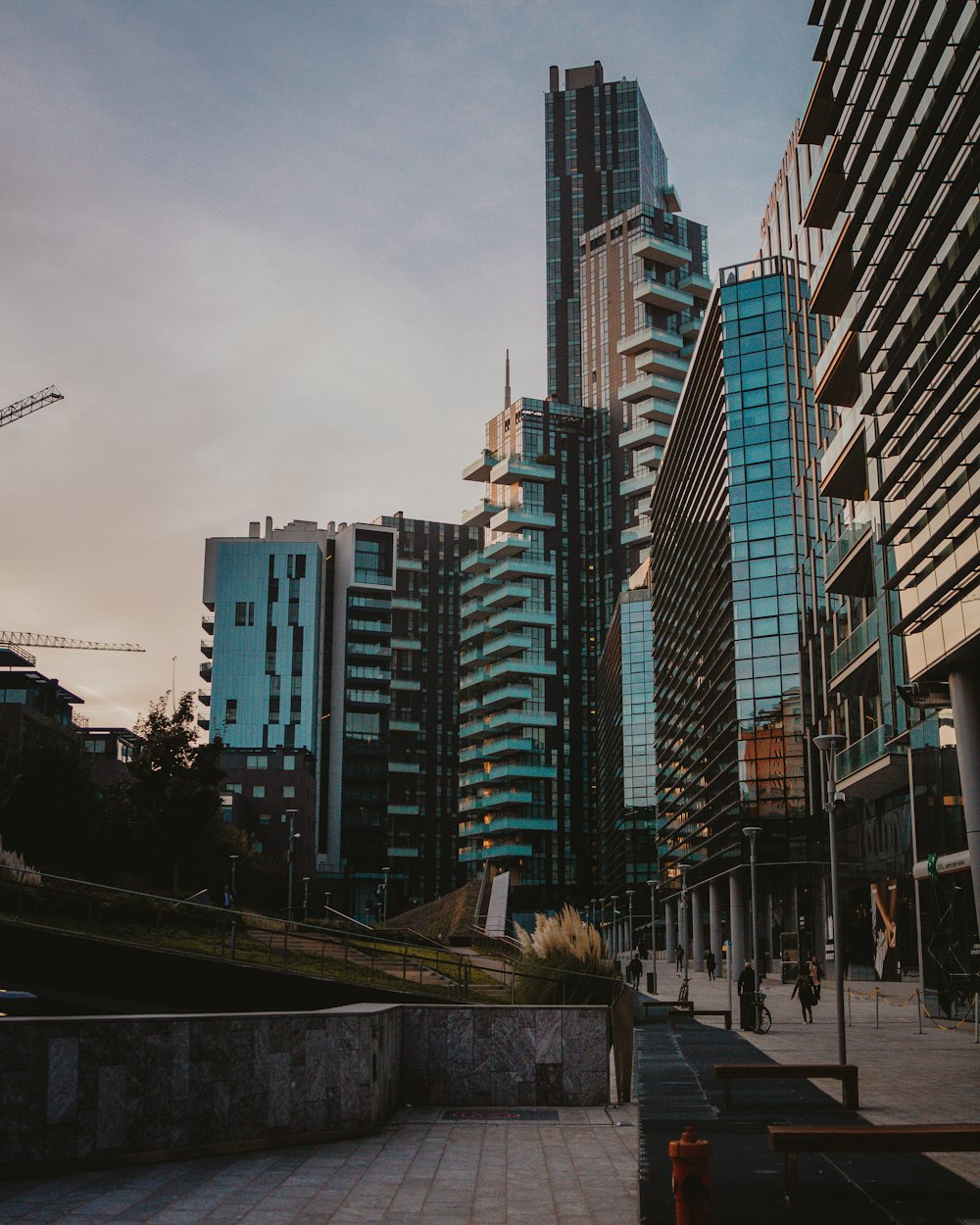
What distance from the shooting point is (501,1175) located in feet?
36.8

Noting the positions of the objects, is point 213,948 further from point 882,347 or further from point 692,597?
point 692,597

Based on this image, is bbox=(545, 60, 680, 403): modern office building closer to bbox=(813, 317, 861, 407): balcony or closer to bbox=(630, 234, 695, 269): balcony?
bbox=(630, 234, 695, 269): balcony

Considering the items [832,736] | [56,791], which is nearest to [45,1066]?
[832,736]

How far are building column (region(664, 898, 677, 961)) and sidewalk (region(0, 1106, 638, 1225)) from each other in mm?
83877

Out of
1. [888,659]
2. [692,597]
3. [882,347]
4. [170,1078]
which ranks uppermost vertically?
[692,597]

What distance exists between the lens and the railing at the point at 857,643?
128ft

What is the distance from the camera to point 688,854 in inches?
3073

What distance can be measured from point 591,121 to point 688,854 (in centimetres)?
13573

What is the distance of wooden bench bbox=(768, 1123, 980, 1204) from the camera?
8.88m

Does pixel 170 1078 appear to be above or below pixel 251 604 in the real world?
below

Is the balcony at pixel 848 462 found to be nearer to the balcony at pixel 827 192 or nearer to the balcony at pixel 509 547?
the balcony at pixel 827 192

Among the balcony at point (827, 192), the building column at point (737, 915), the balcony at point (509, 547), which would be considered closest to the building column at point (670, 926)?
the building column at point (737, 915)

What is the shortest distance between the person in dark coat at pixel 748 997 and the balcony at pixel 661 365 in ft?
350

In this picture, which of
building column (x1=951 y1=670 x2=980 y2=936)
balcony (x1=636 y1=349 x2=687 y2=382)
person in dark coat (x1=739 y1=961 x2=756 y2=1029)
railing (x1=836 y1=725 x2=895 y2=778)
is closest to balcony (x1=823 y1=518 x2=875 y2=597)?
railing (x1=836 y1=725 x2=895 y2=778)
